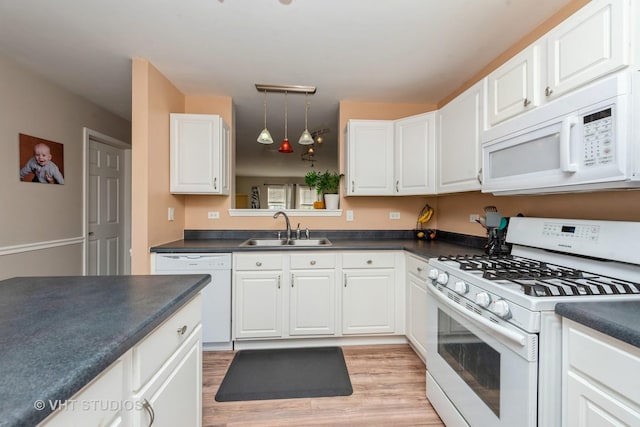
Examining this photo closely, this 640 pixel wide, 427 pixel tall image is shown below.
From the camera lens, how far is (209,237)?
2.88m

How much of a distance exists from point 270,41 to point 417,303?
2216 millimetres

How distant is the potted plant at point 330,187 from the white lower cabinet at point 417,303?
99cm

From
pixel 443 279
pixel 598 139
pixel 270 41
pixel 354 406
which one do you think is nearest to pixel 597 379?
pixel 443 279

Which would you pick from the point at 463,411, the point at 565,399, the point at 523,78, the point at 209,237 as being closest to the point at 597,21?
the point at 523,78

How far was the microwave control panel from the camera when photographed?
104 centimetres

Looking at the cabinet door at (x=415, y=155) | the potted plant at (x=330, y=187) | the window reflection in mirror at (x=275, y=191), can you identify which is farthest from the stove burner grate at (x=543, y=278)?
the window reflection in mirror at (x=275, y=191)

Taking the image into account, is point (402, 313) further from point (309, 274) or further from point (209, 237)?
point (209, 237)

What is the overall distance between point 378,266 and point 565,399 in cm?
151

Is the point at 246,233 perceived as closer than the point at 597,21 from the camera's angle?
No

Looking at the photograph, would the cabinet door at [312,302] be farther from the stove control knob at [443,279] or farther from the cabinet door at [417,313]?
the stove control knob at [443,279]

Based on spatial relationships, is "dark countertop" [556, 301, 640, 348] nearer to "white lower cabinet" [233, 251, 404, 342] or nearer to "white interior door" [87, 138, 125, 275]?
"white lower cabinet" [233, 251, 404, 342]

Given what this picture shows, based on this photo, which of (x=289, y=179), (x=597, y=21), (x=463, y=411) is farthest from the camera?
(x=289, y=179)

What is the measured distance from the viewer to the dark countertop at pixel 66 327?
1.60ft

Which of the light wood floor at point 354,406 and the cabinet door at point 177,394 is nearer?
the cabinet door at point 177,394
